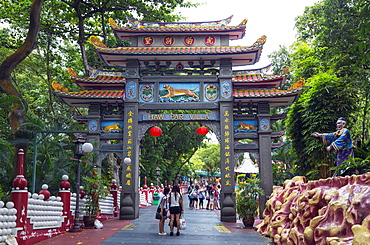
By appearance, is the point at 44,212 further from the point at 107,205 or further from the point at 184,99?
the point at 184,99

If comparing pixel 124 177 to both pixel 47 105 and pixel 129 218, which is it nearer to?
pixel 129 218

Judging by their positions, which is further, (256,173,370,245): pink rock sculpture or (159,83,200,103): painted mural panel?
(159,83,200,103): painted mural panel

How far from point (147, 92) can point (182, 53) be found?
6.83 ft

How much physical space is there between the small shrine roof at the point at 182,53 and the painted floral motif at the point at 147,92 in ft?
3.71

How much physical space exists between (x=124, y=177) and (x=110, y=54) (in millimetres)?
4869

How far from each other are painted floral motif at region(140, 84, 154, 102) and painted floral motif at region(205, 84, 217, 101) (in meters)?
2.21

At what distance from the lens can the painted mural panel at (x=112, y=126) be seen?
567 inches

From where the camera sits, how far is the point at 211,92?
14.3m

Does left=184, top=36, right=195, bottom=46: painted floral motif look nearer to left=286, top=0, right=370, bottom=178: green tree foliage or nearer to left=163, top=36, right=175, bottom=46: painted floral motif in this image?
left=163, top=36, right=175, bottom=46: painted floral motif

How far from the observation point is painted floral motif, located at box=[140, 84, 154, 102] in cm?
1439

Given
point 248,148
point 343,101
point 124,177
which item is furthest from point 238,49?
point 124,177

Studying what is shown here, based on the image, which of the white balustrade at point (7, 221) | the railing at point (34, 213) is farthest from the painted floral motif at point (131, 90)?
the white balustrade at point (7, 221)

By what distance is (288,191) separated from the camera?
9.28 meters

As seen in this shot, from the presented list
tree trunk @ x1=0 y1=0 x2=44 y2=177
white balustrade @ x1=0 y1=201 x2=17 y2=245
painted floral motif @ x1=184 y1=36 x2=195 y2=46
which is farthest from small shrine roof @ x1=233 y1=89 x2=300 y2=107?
white balustrade @ x1=0 y1=201 x2=17 y2=245
